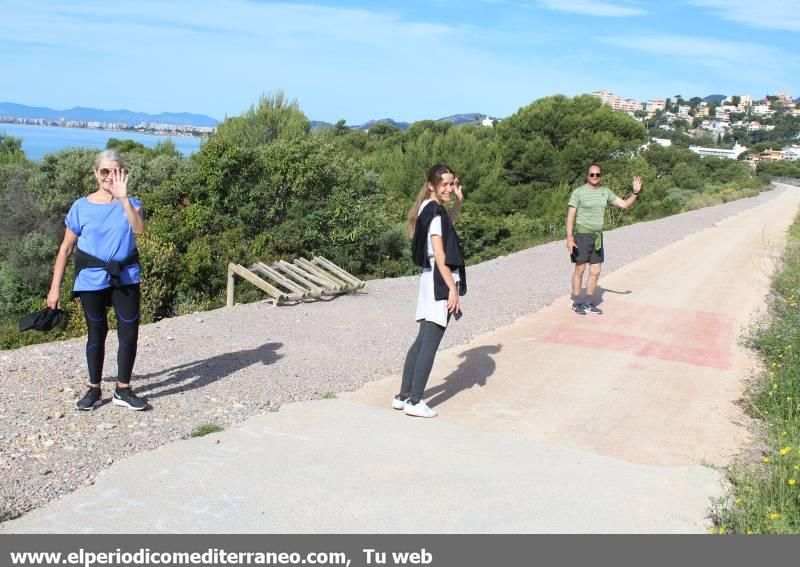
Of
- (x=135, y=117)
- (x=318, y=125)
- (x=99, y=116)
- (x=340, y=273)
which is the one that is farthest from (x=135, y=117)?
(x=340, y=273)

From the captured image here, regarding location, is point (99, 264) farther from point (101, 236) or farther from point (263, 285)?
point (263, 285)

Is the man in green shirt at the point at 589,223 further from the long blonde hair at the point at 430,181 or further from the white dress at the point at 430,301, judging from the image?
the white dress at the point at 430,301

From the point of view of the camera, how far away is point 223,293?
13.6 metres

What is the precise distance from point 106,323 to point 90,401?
53 centimetres

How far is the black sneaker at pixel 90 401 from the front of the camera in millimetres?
5367

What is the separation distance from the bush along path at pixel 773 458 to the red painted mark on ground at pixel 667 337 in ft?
1.46

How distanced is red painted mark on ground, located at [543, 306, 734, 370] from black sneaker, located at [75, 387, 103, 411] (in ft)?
15.1

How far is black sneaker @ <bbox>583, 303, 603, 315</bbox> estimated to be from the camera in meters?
9.89

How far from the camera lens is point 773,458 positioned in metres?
4.60

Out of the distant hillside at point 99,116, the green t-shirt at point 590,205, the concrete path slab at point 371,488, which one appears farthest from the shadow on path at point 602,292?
the distant hillside at point 99,116
